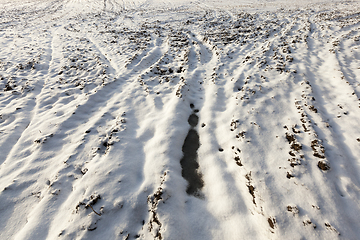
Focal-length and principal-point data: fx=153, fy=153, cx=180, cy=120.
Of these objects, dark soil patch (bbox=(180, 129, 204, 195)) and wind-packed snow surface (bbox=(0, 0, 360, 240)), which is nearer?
wind-packed snow surface (bbox=(0, 0, 360, 240))

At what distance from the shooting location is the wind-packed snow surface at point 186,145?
2.58m

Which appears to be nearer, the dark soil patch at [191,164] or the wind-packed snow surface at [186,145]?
the wind-packed snow surface at [186,145]

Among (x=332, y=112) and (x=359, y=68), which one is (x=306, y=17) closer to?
(x=359, y=68)

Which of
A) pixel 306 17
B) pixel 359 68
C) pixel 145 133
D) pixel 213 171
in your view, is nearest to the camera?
pixel 213 171

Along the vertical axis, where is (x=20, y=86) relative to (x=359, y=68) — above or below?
above

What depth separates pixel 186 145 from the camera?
159 inches

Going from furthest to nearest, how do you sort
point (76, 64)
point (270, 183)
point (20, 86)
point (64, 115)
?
point (76, 64)
point (20, 86)
point (64, 115)
point (270, 183)

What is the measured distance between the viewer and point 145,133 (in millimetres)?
4262

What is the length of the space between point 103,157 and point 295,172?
4.10 metres

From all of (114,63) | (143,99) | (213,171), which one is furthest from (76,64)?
(213,171)

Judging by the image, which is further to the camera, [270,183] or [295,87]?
[295,87]

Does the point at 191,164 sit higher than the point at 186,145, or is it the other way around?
the point at 186,145

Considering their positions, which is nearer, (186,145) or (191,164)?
(191,164)

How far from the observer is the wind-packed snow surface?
2582 mm
